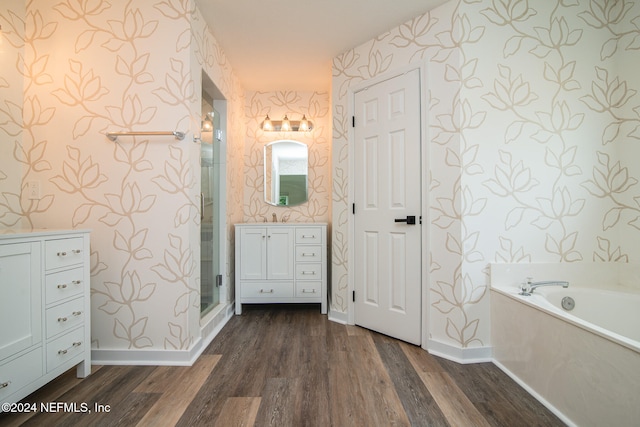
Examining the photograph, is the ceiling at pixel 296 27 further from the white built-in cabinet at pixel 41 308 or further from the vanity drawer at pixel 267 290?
Answer: the vanity drawer at pixel 267 290

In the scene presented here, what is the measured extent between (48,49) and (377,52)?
2.25 metres

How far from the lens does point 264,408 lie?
1.28 metres

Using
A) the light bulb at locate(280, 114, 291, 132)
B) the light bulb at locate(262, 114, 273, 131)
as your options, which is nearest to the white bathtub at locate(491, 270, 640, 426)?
the light bulb at locate(280, 114, 291, 132)

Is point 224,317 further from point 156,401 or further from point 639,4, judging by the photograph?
point 639,4

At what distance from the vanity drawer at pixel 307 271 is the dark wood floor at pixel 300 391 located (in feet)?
2.28

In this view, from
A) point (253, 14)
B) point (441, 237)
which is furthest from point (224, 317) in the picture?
point (253, 14)

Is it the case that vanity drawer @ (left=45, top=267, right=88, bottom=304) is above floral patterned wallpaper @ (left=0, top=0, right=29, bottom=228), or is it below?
below

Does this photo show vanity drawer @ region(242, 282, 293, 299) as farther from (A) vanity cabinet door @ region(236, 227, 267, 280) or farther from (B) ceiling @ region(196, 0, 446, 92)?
(B) ceiling @ region(196, 0, 446, 92)

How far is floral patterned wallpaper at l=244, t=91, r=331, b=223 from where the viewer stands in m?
3.05

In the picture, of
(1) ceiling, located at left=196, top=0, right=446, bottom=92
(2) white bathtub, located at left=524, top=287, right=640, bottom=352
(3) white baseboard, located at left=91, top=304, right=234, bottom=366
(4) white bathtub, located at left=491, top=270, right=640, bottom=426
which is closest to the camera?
(4) white bathtub, located at left=491, top=270, right=640, bottom=426

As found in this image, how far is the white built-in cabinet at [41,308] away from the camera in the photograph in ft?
3.82

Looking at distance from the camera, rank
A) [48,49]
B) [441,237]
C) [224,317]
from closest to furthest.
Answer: [48,49] → [441,237] → [224,317]

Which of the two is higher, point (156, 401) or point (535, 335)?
point (535, 335)

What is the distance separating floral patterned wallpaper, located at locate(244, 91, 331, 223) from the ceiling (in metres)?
0.43
